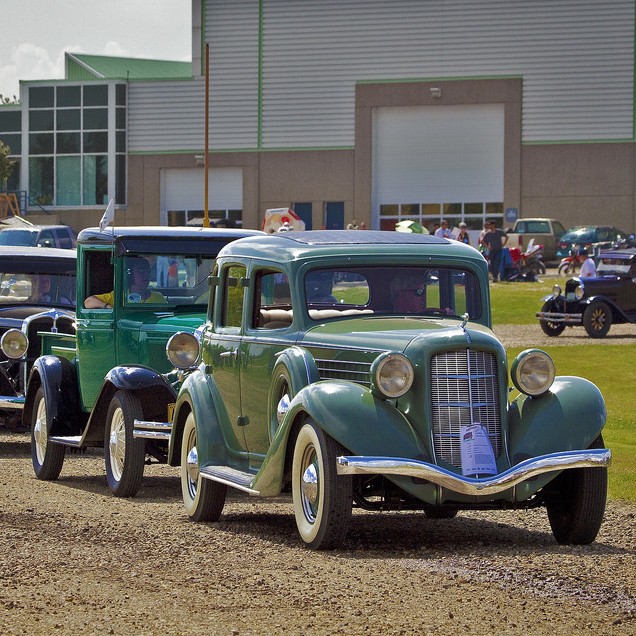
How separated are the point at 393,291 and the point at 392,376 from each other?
1.17 m

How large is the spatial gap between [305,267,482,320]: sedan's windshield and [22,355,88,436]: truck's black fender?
393 centimetres

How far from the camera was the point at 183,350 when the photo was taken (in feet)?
31.9

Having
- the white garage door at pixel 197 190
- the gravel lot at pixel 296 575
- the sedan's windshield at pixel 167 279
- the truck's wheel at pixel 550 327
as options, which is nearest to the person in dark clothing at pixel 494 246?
the truck's wheel at pixel 550 327

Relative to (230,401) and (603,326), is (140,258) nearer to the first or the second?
(230,401)

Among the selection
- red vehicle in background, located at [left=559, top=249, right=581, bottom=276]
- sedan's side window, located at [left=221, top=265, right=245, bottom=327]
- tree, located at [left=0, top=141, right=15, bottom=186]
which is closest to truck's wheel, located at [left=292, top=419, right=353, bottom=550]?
sedan's side window, located at [left=221, top=265, right=245, bottom=327]

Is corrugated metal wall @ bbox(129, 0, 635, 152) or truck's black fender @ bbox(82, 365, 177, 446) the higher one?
corrugated metal wall @ bbox(129, 0, 635, 152)

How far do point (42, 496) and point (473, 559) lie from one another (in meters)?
4.14

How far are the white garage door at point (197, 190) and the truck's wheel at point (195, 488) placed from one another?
48790mm

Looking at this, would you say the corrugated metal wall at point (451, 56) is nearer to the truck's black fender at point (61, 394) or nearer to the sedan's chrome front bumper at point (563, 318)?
the sedan's chrome front bumper at point (563, 318)

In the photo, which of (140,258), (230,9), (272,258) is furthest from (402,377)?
(230,9)

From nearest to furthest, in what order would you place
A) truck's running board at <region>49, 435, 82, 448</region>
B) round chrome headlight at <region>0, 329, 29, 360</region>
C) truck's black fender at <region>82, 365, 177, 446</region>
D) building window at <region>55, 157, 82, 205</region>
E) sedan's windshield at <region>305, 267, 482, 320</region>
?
sedan's windshield at <region>305, 267, 482, 320</region>
truck's black fender at <region>82, 365, 177, 446</region>
truck's running board at <region>49, 435, 82, 448</region>
round chrome headlight at <region>0, 329, 29, 360</region>
building window at <region>55, 157, 82, 205</region>

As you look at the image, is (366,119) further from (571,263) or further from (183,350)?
(183,350)

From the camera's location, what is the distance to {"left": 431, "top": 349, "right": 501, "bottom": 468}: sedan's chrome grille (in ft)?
23.3

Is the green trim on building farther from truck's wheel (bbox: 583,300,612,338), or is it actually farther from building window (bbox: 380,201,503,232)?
truck's wheel (bbox: 583,300,612,338)
